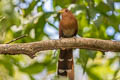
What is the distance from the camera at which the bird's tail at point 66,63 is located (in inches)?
133

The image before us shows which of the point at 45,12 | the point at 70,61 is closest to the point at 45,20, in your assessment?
the point at 45,12

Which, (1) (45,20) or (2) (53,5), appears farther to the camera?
(2) (53,5)

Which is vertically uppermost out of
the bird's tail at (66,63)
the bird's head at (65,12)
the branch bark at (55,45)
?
the bird's head at (65,12)

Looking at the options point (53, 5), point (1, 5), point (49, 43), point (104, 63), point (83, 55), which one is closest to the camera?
point (1, 5)

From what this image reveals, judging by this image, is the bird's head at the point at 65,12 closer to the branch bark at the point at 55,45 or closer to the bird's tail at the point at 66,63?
the bird's tail at the point at 66,63

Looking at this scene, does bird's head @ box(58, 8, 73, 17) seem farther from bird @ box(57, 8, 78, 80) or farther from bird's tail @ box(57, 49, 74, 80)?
bird's tail @ box(57, 49, 74, 80)

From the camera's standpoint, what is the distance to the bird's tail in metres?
3.38

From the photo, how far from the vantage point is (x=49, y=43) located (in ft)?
8.77

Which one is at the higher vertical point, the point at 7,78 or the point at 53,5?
the point at 53,5

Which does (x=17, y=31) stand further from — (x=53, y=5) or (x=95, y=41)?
(x=95, y=41)

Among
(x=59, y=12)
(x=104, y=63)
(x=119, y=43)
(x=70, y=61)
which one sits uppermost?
(x=59, y=12)

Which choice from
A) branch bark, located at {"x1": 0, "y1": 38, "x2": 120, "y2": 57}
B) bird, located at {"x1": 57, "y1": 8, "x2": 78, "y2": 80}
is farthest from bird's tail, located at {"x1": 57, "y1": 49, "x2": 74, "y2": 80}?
branch bark, located at {"x1": 0, "y1": 38, "x2": 120, "y2": 57}

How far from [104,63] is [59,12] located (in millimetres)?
2044

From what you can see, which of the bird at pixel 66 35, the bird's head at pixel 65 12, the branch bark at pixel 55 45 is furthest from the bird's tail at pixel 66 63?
the branch bark at pixel 55 45
